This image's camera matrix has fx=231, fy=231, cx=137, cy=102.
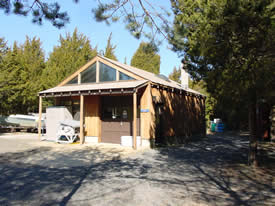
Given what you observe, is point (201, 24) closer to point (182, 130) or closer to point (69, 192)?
point (69, 192)

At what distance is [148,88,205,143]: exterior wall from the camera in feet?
39.8

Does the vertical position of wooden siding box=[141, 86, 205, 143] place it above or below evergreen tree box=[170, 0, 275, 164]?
below

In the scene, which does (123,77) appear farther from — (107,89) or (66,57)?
(66,57)

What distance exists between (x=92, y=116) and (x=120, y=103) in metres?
1.99

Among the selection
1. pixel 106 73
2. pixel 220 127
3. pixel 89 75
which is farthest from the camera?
pixel 220 127

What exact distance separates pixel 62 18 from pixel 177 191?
465 centimetres

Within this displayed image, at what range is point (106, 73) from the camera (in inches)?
526

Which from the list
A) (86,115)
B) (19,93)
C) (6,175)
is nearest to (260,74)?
(6,175)

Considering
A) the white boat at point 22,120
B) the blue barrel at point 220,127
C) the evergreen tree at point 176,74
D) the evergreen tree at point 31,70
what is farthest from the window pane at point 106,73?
the evergreen tree at point 176,74

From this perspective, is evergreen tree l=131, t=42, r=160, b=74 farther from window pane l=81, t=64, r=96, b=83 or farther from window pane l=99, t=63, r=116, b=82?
window pane l=99, t=63, r=116, b=82

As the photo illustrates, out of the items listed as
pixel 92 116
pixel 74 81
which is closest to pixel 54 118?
pixel 92 116

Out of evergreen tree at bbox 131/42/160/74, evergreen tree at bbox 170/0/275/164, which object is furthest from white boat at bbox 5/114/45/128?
evergreen tree at bbox 131/42/160/74

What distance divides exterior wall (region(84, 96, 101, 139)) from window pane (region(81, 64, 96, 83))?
3.46 feet

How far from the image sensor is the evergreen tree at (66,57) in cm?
1938
